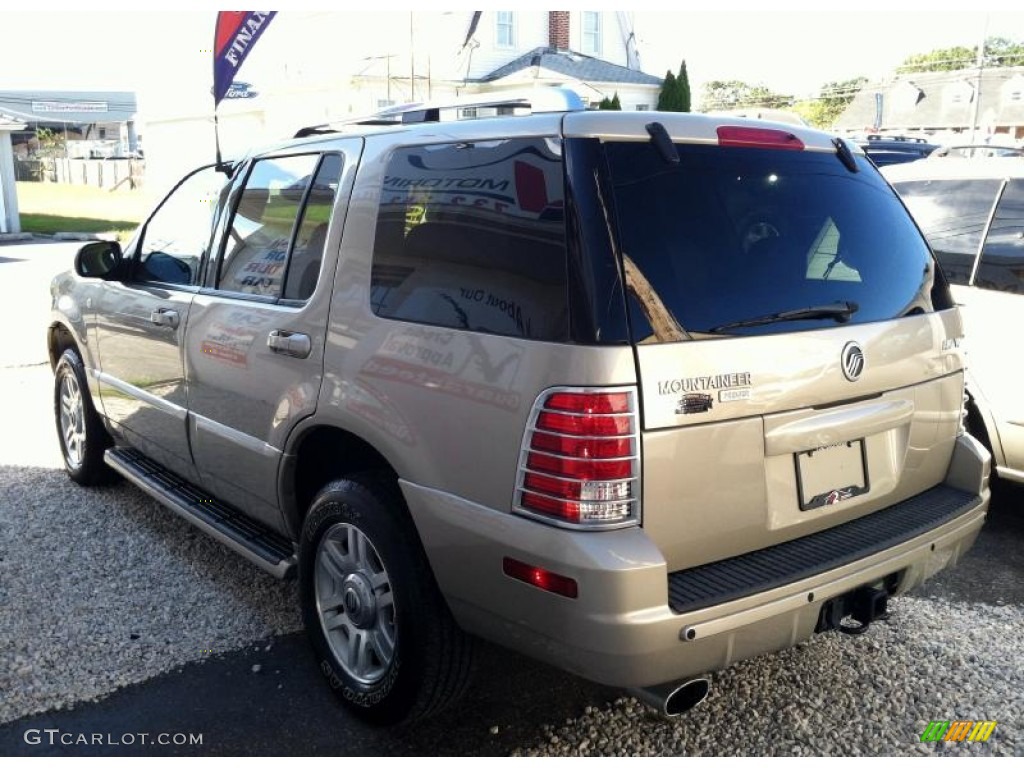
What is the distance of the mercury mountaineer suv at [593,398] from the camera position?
239 cm

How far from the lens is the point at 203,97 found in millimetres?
32188

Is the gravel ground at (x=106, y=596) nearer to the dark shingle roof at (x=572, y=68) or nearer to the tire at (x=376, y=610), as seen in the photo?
the tire at (x=376, y=610)

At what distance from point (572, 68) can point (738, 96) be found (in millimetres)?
63346

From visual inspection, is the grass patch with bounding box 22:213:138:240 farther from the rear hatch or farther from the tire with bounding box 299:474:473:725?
the rear hatch

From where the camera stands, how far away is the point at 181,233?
440cm

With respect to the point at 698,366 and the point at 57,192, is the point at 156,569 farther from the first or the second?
the point at 57,192

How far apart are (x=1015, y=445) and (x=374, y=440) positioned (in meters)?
3.28

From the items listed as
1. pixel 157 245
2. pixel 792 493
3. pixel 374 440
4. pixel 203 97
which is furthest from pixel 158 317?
pixel 203 97

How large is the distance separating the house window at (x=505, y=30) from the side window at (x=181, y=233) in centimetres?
2632

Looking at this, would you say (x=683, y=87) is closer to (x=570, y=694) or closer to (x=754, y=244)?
(x=754, y=244)

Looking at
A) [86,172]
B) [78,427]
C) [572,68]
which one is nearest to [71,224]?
[572,68]

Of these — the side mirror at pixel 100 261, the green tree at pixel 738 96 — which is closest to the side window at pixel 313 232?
the side mirror at pixel 100 261

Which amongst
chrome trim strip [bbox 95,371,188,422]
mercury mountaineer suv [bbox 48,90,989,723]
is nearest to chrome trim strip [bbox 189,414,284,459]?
mercury mountaineer suv [bbox 48,90,989,723]

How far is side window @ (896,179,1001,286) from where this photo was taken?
4871 millimetres
